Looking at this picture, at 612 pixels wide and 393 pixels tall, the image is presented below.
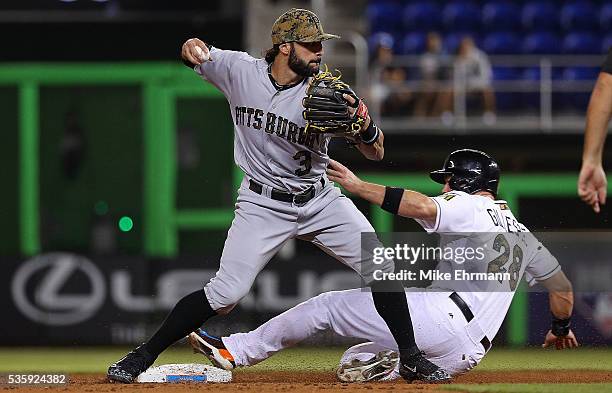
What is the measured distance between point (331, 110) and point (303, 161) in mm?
441

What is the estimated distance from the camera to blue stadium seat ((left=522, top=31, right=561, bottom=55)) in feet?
47.6

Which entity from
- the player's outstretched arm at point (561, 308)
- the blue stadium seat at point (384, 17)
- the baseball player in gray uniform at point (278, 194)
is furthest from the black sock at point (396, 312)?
the blue stadium seat at point (384, 17)

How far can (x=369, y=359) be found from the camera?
650 centimetres

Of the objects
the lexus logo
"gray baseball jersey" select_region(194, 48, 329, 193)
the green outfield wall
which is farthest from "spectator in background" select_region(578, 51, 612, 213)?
the lexus logo

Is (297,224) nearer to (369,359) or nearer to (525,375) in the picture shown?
(369,359)

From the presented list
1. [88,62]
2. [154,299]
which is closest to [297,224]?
[154,299]

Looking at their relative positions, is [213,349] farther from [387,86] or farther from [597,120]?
[387,86]

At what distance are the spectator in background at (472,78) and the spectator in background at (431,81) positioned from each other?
110 mm

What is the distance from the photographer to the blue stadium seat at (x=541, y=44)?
14.5 metres

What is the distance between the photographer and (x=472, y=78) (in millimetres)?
13016

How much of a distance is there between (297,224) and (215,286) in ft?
1.79

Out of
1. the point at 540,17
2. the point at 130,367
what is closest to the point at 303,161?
the point at 130,367

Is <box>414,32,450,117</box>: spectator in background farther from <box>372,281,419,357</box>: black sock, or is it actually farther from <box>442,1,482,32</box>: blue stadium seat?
<box>372,281,419,357</box>: black sock

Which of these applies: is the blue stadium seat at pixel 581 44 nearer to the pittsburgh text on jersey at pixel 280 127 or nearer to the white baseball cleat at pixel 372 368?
the white baseball cleat at pixel 372 368
